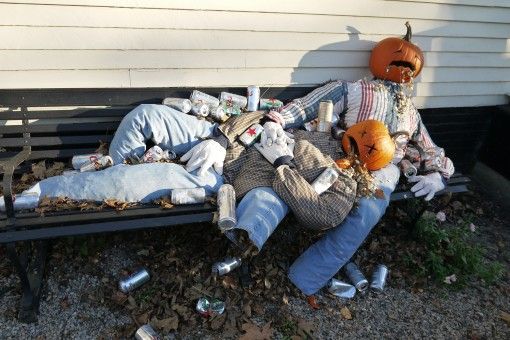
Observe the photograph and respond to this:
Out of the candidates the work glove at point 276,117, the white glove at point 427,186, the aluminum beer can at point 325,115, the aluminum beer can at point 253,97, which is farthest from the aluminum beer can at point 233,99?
the white glove at point 427,186

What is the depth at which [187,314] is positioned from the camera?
3.02 metres

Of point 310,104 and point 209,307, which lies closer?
point 209,307

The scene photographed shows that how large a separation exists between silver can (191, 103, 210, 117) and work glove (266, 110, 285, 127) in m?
0.54

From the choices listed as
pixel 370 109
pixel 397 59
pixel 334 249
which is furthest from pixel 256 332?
pixel 397 59

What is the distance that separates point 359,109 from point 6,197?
9.56ft

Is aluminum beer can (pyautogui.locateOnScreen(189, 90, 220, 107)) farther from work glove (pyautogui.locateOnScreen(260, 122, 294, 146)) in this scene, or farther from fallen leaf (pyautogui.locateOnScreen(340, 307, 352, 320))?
fallen leaf (pyautogui.locateOnScreen(340, 307, 352, 320))

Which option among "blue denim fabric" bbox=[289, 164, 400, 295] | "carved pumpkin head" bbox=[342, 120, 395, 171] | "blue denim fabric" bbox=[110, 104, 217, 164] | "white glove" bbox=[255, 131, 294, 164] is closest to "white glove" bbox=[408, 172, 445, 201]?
"carved pumpkin head" bbox=[342, 120, 395, 171]

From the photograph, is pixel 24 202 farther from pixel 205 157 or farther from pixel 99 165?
pixel 205 157

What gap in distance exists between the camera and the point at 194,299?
3.11 metres

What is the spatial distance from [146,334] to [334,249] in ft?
4.80

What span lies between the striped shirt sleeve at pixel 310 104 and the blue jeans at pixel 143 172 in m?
0.69

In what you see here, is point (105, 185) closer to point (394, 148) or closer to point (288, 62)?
point (288, 62)

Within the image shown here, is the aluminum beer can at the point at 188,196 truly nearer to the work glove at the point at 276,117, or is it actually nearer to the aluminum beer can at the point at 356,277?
the work glove at the point at 276,117

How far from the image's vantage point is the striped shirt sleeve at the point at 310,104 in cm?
387
